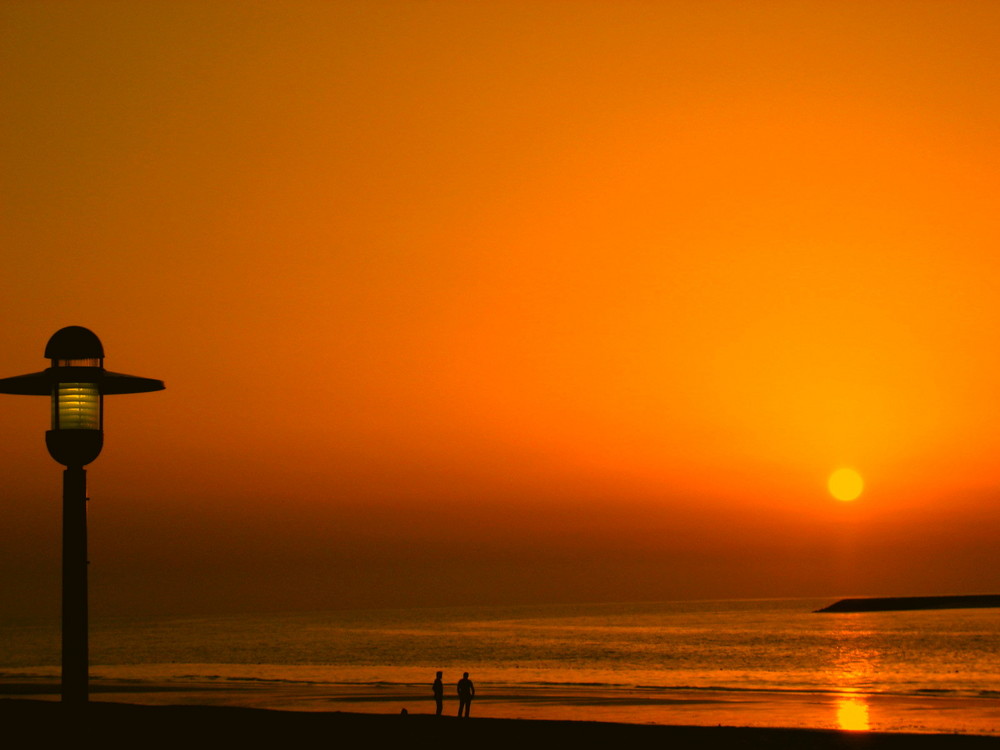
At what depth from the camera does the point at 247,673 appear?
62.0 metres

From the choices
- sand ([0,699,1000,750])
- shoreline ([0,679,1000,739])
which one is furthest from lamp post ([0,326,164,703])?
shoreline ([0,679,1000,739])

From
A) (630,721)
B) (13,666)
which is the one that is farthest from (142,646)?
(630,721)

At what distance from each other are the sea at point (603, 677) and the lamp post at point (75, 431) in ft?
77.8

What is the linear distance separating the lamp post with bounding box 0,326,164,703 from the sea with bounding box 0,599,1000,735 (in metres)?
23.7

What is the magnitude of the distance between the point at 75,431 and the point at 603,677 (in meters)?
50.3

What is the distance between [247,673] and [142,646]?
177 feet

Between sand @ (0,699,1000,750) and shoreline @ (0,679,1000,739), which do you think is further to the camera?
shoreline @ (0,679,1000,739)

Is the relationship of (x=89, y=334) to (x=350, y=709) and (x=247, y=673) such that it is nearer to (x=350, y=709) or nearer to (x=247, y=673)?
(x=350, y=709)

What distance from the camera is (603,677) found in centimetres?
5612

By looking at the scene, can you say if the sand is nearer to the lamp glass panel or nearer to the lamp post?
the lamp post

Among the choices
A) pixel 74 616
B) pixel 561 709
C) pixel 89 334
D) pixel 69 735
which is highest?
pixel 89 334

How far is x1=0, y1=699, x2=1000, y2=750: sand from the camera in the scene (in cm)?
2119

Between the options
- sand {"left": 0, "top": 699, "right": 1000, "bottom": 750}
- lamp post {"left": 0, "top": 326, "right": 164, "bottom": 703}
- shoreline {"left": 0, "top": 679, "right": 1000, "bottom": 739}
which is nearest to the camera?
lamp post {"left": 0, "top": 326, "right": 164, "bottom": 703}

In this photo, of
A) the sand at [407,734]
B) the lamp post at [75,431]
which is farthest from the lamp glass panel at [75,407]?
the sand at [407,734]
